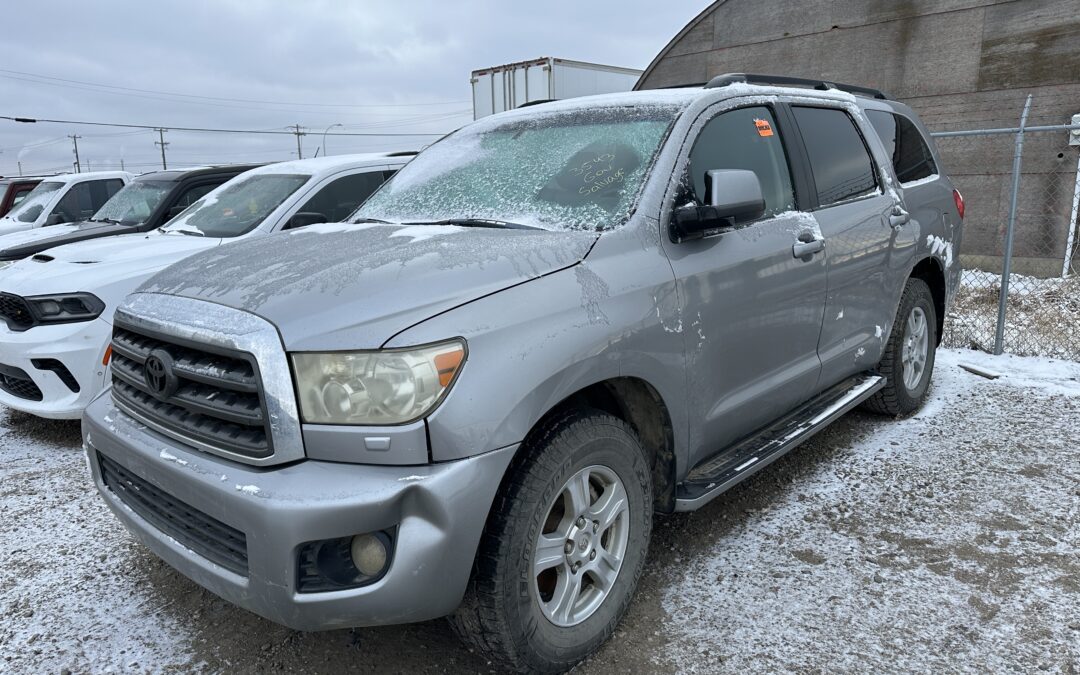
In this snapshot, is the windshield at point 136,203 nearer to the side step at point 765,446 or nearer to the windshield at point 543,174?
the windshield at point 543,174

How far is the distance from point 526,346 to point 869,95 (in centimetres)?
379

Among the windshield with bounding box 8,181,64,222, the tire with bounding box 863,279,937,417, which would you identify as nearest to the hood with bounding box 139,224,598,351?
the tire with bounding box 863,279,937,417

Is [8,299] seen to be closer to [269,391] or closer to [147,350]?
[147,350]

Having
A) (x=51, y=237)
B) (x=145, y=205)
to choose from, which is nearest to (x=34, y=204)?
(x=51, y=237)

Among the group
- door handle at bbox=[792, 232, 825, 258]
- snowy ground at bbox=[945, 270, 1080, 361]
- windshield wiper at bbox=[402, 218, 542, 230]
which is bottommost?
snowy ground at bbox=[945, 270, 1080, 361]

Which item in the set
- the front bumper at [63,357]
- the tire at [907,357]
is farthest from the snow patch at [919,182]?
the front bumper at [63,357]

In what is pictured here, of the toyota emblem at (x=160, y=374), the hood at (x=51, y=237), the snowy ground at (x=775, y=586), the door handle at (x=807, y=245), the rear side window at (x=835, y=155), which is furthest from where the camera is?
the hood at (x=51, y=237)

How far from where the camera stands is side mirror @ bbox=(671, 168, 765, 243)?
8.47ft

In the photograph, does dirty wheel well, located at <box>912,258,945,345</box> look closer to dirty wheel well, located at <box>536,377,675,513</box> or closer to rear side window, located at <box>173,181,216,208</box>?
dirty wheel well, located at <box>536,377,675,513</box>

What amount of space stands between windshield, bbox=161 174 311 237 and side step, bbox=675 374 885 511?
3878 mm

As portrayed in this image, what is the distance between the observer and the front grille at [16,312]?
436cm

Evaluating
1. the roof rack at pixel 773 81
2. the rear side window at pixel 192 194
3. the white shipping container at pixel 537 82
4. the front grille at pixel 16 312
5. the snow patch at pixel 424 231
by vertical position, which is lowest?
the front grille at pixel 16 312

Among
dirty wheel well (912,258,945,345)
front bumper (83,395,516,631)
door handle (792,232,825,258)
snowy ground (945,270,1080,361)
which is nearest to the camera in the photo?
front bumper (83,395,516,631)

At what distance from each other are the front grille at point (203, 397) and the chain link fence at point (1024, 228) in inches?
293
